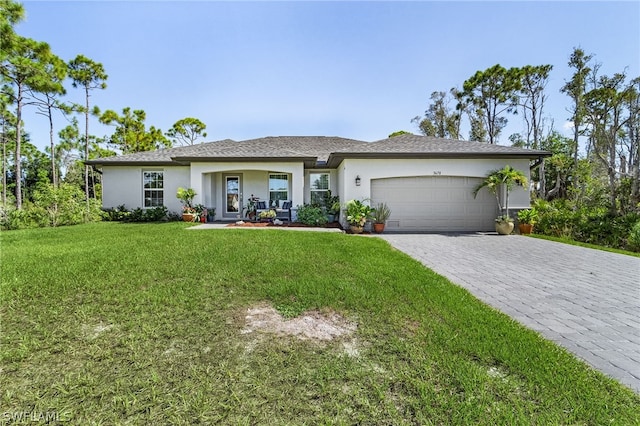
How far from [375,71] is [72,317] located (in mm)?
13233

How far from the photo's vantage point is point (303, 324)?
10.2ft

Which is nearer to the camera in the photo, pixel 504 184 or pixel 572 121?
pixel 504 184

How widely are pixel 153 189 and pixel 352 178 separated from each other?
34.1 feet

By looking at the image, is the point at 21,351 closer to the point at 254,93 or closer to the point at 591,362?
the point at 591,362

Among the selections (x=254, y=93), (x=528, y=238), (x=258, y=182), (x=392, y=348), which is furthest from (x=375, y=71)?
(x=392, y=348)

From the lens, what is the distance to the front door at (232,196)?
1488cm

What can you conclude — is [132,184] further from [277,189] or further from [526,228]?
[526,228]

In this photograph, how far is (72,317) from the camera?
3156mm

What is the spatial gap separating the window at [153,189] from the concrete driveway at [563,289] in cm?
1233

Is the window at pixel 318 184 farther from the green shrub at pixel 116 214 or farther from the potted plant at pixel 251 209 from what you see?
the green shrub at pixel 116 214

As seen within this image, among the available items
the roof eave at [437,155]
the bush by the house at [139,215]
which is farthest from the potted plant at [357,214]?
the bush by the house at [139,215]

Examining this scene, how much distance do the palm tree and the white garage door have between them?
1.26 ft

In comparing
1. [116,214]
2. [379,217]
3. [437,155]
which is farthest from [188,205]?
[437,155]

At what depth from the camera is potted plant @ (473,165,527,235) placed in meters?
10.7
